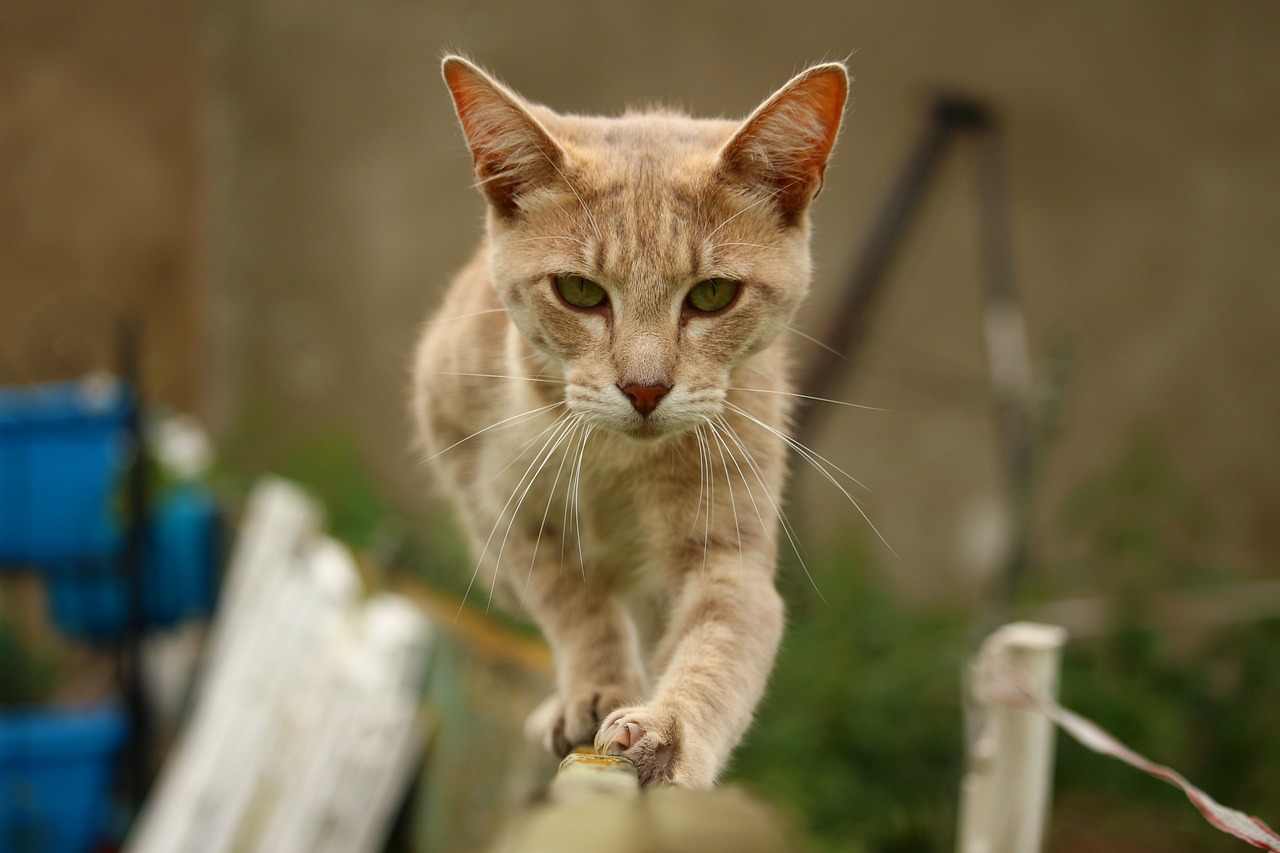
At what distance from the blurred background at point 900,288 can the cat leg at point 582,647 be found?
1606 mm

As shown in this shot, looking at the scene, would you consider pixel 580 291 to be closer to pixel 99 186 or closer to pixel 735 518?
pixel 735 518

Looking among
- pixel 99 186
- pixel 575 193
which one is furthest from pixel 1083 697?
pixel 99 186

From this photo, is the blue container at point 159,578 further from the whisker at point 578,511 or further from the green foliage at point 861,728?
the whisker at point 578,511

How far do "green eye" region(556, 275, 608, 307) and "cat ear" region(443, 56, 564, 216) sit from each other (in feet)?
0.51

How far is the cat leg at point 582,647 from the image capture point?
1.78 meters

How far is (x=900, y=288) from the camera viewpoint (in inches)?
183

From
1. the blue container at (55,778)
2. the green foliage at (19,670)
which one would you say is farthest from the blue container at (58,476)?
the blue container at (55,778)

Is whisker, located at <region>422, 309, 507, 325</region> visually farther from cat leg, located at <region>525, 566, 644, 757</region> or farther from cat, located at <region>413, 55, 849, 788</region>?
cat leg, located at <region>525, 566, 644, 757</region>

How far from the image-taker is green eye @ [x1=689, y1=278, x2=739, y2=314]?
1.64 meters

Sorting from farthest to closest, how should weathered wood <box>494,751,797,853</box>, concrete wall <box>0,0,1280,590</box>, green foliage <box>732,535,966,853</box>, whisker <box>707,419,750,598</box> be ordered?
concrete wall <box>0,0,1280,590</box> → green foliage <box>732,535,966,853</box> → whisker <box>707,419,750,598</box> → weathered wood <box>494,751,797,853</box>

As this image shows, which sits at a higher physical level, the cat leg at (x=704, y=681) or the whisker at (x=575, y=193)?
the whisker at (x=575, y=193)

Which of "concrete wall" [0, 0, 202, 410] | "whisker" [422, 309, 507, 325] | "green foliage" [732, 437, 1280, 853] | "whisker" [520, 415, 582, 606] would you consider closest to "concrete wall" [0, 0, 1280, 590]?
"green foliage" [732, 437, 1280, 853]

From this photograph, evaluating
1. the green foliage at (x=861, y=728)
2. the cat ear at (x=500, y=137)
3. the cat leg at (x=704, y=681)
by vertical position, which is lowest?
the green foliage at (x=861, y=728)

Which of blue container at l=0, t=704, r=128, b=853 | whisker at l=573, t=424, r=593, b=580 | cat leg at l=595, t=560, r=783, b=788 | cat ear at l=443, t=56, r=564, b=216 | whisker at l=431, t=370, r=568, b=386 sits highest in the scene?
cat ear at l=443, t=56, r=564, b=216
